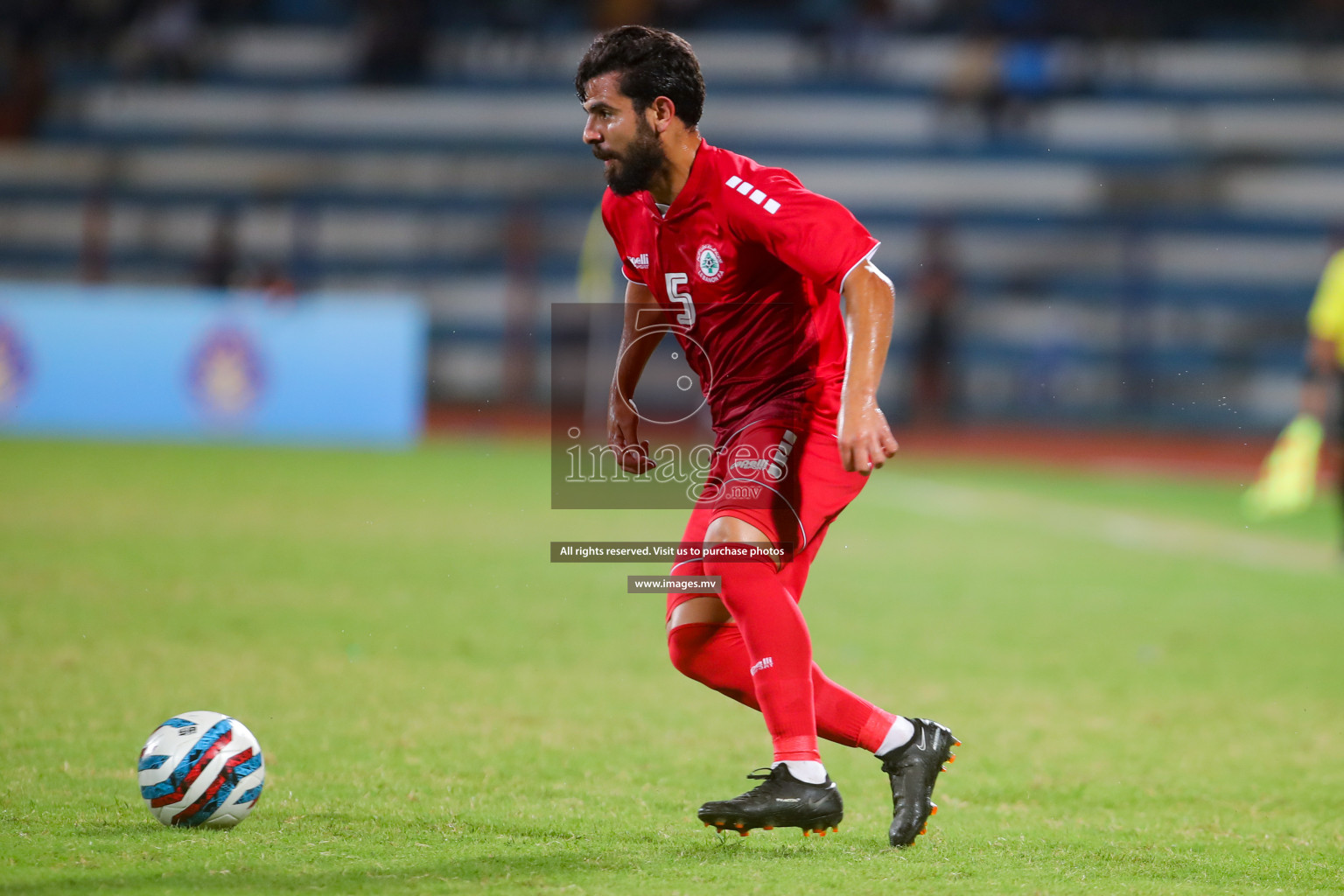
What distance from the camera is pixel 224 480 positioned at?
12320mm

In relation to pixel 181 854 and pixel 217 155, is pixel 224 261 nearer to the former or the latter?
pixel 217 155

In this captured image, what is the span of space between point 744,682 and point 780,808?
1.45 feet

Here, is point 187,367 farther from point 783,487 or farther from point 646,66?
point 783,487

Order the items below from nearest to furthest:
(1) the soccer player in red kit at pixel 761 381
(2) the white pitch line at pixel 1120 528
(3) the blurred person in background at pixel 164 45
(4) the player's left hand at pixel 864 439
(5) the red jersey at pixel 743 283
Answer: (4) the player's left hand at pixel 864 439, (1) the soccer player in red kit at pixel 761 381, (5) the red jersey at pixel 743 283, (2) the white pitch line at pixel 1120 528, (3) the blurred person in background at pixel 164 45

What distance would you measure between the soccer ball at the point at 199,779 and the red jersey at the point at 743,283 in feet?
4.75

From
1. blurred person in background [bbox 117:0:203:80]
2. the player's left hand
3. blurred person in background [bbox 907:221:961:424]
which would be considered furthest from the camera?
blurred person in background [bbox 117:0:203:80]

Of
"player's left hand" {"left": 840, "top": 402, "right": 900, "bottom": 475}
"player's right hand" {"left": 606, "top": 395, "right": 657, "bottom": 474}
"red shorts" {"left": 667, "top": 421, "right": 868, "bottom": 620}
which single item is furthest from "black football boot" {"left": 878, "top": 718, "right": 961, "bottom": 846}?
"player's right hand" {"left": 606, "top": 395, "right": 657, "bottom": 474}

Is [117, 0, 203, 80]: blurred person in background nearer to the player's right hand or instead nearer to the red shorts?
the player's right hand

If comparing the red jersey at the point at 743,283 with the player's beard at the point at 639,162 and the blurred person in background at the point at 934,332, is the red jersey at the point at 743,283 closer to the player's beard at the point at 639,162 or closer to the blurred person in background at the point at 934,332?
the player's beard at the point at 639,162

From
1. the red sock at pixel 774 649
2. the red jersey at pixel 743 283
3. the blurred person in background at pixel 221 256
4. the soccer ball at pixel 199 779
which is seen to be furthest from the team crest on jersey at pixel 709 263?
the blurred person in background at pixel 221 256

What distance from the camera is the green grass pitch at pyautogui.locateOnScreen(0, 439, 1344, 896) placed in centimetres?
346

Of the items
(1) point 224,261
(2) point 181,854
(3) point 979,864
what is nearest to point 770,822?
(3) point 979,864

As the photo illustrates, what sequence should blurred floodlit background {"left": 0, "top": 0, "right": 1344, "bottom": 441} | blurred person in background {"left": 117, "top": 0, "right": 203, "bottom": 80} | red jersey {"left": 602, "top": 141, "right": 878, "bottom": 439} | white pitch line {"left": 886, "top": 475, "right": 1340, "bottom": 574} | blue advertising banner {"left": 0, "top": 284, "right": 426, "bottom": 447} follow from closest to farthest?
red jersey {"left": 602, "top": 141, "right": 878, "bottom": 439} < white pitch line {"left": 886, "top": 475, "right": 1340, "bottom": 574} < blue advertising banner {"left": 0, "top": 284, "right": 426, "bottom": 447} < blurred floodlit background {"left": 0, "top": 0, "right": 1344, "bottom": 441} < blurred person in background {"left": 117, "top": 0, "right": 203, "bottom": 80}

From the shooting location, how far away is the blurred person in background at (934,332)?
18.7 metres
